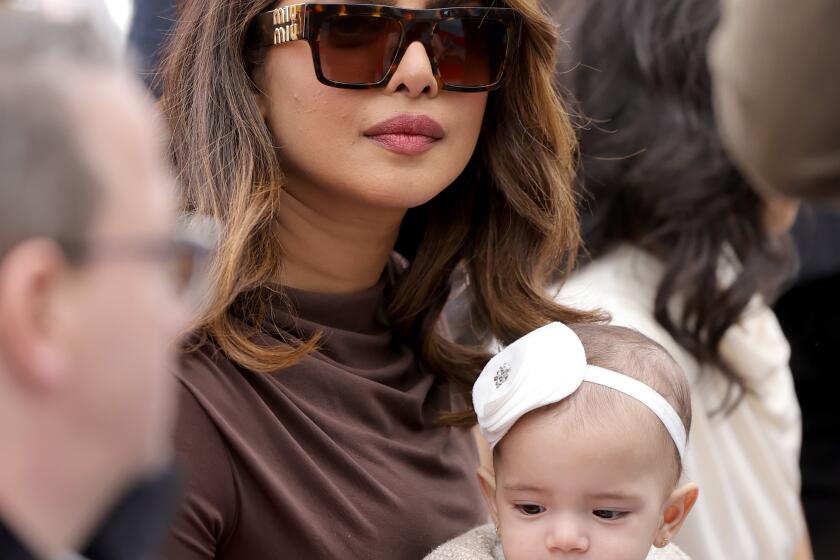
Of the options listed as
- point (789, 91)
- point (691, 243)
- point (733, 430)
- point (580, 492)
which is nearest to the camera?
point (789, 91)

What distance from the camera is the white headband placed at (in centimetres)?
224

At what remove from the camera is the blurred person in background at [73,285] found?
101 centimetres

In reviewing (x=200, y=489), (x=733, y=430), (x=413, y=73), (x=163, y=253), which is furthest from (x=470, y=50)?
(x=163, y=253)

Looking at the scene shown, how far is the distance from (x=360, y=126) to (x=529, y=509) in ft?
2.58

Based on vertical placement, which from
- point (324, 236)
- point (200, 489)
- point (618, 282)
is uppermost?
point (324, 236)

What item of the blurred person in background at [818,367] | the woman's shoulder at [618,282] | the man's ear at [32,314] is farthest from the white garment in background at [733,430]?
the man's ear at [32,314]

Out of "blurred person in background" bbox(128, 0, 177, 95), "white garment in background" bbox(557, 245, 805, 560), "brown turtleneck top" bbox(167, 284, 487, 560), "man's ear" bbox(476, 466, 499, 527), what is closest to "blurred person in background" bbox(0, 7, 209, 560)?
"brown turtleneck top" bbox(167, 284, 487, 560)

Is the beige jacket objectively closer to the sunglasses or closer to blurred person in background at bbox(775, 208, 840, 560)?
the sunglasses

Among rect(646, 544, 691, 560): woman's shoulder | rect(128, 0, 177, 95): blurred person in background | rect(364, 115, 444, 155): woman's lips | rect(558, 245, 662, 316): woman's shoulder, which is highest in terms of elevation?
rect(128, 0, 177, 95): blurred person in background

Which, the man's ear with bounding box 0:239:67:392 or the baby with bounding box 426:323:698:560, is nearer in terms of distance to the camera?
the man's ear with bounding box 0:239:67:392

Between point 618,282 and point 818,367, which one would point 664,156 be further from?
point 818,367

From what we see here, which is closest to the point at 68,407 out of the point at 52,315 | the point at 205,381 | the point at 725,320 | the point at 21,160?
the point at 52,315

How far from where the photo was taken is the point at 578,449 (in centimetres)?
221

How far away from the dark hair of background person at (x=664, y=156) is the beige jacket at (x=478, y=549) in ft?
3.23
